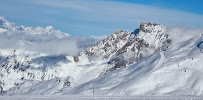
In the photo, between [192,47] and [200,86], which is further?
[192,47]

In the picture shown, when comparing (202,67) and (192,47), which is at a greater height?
(192,47)

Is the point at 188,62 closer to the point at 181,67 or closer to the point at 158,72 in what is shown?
the point at 181,67

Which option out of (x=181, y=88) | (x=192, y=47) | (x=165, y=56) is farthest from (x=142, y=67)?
(x=181, y=88)

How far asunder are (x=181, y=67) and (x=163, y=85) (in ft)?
72.1

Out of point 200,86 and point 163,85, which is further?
point 163,85

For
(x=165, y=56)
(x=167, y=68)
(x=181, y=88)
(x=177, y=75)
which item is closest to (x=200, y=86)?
(x=181, y=88)

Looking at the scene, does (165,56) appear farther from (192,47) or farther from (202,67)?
(202,67)

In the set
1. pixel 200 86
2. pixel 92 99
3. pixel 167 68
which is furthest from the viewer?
pixel 167 68

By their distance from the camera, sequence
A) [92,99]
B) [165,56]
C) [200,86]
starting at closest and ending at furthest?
[92,99]
[200,86]
[165,56]

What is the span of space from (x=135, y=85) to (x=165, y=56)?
4499 centimetres

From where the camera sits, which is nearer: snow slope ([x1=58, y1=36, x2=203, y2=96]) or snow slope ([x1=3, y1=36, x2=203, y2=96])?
snow slope ([x1=3, y1=36, x2=203, y2=96])

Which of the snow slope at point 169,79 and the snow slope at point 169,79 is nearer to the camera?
the snow slope at point 169,79

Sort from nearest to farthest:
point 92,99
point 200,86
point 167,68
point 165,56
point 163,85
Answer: point 92,99 → point 200,86 → point 163,85 → point 167,68 → point 165,56

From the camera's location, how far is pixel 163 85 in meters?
148
